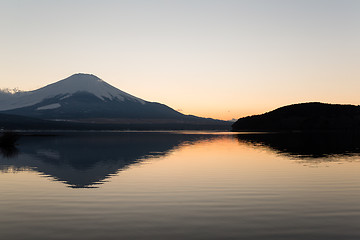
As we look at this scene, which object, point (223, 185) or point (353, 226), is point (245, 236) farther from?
A: point (223, 185)

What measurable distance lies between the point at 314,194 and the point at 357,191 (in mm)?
2987

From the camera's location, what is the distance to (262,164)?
40500mm

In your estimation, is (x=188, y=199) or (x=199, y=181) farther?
(x=199, y=181)

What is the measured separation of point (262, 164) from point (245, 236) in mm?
27110

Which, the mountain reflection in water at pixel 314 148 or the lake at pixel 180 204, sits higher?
the mountain reflection in water at pixel 314 148

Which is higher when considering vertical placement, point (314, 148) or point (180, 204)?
point (314, 148)

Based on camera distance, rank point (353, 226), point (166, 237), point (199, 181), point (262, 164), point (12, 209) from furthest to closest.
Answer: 1. point (262, 164)
2. point (199, 181)
3. point (12, 209)
4. point (353, 226)
5. point (166, 237)

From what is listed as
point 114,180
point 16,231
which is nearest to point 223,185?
point 114,180

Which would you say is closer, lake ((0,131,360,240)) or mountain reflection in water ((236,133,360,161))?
lake ((0,131,360,240))

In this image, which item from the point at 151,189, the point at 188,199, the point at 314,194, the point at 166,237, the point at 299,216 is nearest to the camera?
the point at 166,237

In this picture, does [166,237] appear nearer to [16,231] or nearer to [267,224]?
[267,224]

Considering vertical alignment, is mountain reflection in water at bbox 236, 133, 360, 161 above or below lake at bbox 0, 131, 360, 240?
above

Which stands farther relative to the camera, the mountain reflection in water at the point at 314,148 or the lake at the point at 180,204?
the mountain reflection in water at the point at 314,148

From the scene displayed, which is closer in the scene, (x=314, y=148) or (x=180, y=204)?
(x=180, y=204)
